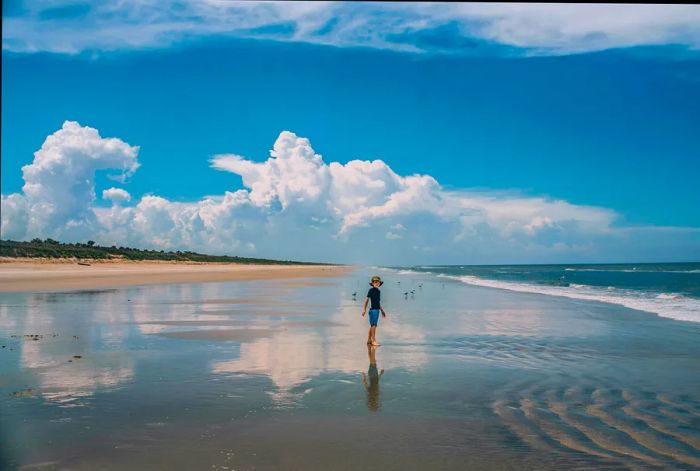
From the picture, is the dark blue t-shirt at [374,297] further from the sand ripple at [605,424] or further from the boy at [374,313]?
the sand ripple at [605,424]

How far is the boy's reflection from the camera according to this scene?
8.91 m

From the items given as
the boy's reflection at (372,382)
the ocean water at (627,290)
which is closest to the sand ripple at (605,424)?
the boy's reflection at (372,382)

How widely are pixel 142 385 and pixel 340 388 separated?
3776mm

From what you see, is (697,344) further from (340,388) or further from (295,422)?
(295,422)

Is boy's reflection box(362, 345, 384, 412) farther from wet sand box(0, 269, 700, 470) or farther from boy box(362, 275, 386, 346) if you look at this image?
boy box(362, 275, 386, 346)

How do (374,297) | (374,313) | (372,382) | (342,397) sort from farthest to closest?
(374,297) < (374,313) < (372,382) < (342,397)

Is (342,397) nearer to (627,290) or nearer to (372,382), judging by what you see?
(372,382)

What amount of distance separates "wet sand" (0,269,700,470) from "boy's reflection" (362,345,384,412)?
0.21 feet

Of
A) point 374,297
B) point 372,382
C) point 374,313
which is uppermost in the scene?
point 374,297

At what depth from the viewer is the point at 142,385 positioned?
33.0ft

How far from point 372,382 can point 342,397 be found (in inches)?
52.4

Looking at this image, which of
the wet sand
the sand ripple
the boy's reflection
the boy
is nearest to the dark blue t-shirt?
the boy

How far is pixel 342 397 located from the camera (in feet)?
30.6

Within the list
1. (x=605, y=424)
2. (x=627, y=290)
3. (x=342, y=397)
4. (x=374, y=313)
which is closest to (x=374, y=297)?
(x=374, y=313)
